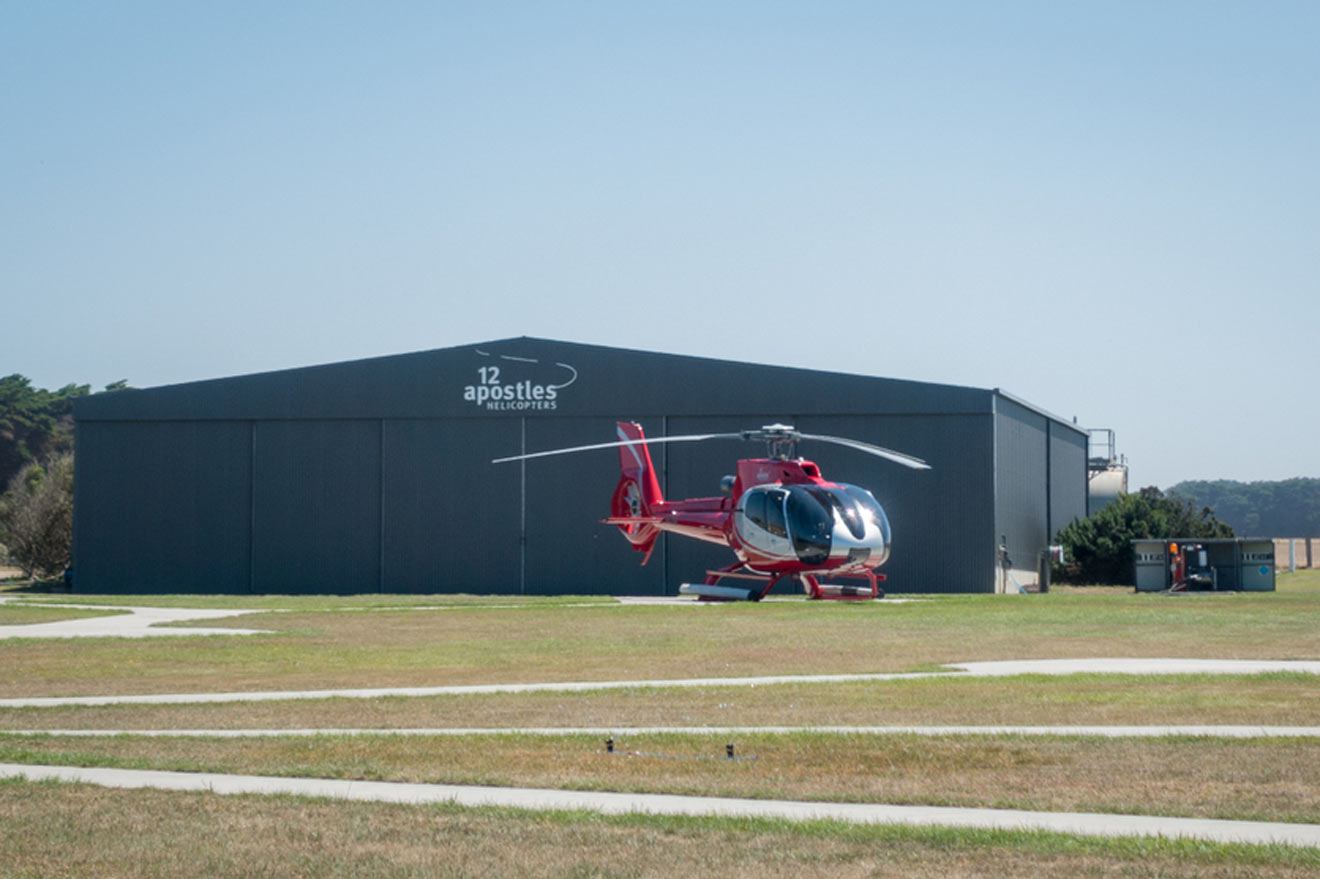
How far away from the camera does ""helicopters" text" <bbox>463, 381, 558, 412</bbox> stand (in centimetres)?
4666

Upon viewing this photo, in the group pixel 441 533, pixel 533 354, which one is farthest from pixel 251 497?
pixel 533 354

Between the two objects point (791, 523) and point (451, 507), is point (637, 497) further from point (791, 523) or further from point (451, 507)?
point (451, 507)

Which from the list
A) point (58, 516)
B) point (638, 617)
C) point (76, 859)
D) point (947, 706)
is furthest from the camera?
point (58, 516)

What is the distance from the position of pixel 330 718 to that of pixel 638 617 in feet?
58.1

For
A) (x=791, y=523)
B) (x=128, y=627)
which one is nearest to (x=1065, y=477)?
(x=791, y=523)

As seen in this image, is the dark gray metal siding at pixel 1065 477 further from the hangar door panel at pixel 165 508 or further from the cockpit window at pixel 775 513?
the hangar door panel at pixel 165 508

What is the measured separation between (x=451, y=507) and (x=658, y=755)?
1428 inches

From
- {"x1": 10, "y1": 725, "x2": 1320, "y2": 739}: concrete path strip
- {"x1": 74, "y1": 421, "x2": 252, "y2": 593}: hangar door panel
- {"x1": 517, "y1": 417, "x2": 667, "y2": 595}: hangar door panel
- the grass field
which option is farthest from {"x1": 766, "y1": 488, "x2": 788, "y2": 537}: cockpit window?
{"x1": 74, "y1": 421, "x2": 252, "y2": 593}: hangar door panel

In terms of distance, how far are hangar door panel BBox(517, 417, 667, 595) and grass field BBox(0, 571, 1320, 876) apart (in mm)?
21286

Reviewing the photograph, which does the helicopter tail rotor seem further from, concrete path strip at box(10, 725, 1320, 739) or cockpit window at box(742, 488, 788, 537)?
concrete path strip at box(10, 725, 1320, 739)

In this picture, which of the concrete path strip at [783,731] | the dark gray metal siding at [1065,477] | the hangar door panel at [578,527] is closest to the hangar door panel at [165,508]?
the hangar door panel at [578,527]

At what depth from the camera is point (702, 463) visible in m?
44.9

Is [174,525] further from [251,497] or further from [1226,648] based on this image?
[1226,648]

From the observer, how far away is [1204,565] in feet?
137
